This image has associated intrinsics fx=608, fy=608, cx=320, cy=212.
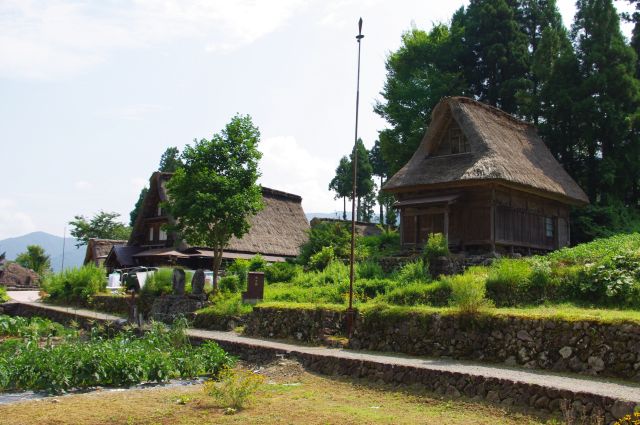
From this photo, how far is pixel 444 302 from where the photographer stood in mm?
15938

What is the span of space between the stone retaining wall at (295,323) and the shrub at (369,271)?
423 cm

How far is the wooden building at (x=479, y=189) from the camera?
932 inches

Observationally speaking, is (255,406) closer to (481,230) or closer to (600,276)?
(600,276)

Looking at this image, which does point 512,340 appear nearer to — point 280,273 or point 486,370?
point 486,370

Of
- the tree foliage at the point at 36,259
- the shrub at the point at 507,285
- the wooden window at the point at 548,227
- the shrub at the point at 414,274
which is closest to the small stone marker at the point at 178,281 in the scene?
the shrub at the point at 414,274

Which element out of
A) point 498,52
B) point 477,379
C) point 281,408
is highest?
point 498,52

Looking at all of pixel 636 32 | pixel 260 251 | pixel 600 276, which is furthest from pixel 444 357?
pixel 636 32

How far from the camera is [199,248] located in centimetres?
3412

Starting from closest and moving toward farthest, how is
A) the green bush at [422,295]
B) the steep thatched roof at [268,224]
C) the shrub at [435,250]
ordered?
the green bush at [422,295] → the shrub at [435,250] → the steep thatched roof at [268,224]

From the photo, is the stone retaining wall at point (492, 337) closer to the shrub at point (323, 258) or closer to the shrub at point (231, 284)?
the shrub at point (231, 284)

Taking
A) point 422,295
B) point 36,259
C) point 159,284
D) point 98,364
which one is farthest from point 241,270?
point 36,259

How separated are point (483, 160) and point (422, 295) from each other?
340 inches

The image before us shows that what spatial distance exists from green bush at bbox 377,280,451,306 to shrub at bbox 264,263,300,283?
8363mm

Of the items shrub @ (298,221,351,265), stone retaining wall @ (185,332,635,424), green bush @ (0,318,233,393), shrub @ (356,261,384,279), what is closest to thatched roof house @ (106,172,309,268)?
shrub @ (298,221,351,265)
